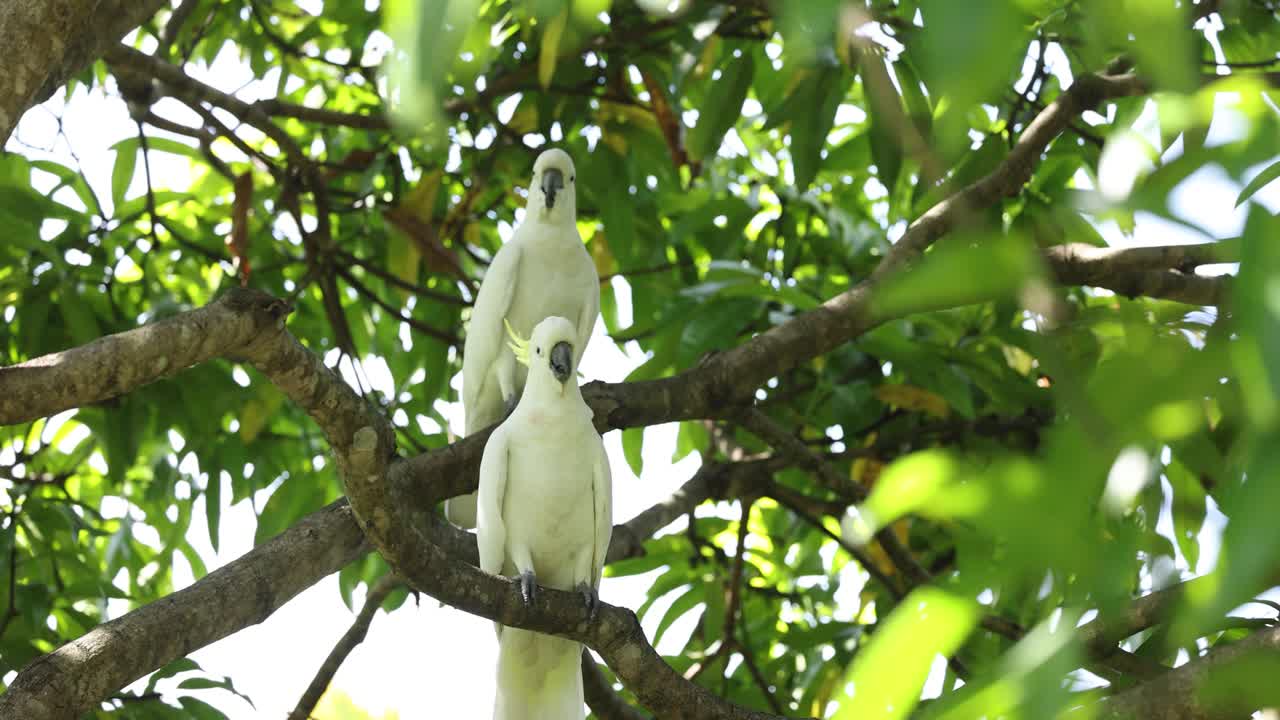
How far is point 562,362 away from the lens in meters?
3.21

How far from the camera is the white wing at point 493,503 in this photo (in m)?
3.06

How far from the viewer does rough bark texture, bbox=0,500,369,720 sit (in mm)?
1949

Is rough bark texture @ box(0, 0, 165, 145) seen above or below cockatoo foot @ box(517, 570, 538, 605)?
above

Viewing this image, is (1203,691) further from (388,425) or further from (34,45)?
(34,45)

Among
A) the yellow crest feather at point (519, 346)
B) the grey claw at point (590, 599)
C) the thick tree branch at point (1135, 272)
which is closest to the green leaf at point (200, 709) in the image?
the grey claw at point (590, 599)

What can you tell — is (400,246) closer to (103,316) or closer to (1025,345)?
(103,316)

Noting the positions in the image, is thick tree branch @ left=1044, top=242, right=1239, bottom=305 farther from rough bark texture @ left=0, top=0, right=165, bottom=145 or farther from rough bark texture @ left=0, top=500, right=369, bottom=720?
rough bark texture @ left=0, top=0, right=165, bottom=145

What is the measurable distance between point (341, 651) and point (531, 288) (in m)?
1.28

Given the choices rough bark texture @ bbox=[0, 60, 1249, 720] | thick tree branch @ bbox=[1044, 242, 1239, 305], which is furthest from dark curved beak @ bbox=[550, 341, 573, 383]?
thick tree branch @ bbox=[1044, 242, 1239, 305]

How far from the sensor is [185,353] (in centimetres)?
198

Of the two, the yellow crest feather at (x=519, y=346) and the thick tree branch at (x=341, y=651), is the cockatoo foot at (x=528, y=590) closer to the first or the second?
the thick tree branch at (x=341, y=651)

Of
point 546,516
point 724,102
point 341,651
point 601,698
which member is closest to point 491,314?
point 546,516

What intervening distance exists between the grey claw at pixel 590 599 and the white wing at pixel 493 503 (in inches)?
10.0

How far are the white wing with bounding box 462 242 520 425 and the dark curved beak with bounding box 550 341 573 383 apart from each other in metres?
0.57
